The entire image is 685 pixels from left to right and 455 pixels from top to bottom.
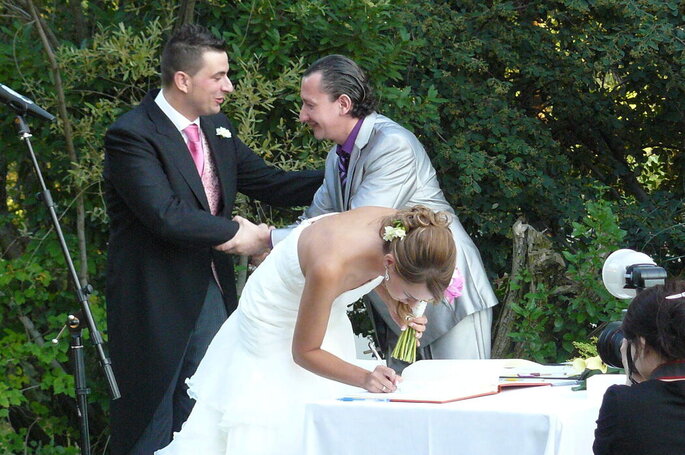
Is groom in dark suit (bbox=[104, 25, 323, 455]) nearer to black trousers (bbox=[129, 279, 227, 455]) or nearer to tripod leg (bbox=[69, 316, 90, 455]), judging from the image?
black trousers (bbox=[129, 279, 227, 455])

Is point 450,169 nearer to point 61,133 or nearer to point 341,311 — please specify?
point 61,133

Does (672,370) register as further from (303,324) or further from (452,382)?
(303,324)

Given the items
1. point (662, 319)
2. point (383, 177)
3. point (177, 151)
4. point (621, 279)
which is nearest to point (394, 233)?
point (621, 279)

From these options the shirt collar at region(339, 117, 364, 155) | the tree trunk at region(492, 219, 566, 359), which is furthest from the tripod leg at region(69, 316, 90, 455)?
the tree trunk at region(492, 219, 566, 359)

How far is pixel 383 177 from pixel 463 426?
166cm

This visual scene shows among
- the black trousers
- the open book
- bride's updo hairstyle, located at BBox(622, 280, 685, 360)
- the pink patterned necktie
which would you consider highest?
the pink patterned necktie

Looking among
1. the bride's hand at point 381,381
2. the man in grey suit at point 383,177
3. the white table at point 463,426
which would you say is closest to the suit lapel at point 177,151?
the man in grey suit at point 383,177

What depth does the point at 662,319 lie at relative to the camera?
2.39 metres

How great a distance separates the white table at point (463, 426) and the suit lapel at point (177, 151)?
1.53 m

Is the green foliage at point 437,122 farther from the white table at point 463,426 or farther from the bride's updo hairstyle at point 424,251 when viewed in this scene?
the white table at point 463,426

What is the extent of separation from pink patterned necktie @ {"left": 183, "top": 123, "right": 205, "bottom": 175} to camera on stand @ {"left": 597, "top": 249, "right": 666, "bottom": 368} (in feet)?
6.25

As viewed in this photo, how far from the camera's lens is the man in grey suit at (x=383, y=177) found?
4.15m

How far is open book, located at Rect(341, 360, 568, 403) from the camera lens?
2.80 meters

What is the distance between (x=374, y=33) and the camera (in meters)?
5.41
